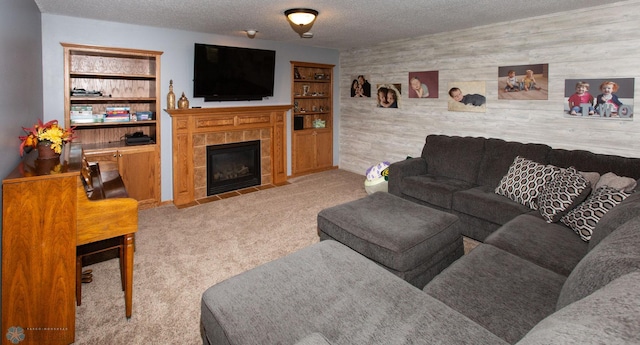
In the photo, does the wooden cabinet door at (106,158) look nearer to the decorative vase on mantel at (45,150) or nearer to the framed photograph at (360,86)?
the decorative vase on mantel at (45,150)

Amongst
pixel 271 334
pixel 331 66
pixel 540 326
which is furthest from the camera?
pixel 331 66

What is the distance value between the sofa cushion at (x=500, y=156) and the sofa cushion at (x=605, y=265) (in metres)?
2.44

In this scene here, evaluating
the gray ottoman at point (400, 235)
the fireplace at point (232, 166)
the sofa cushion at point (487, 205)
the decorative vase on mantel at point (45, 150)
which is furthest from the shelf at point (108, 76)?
the sofa cushion at point (487, 205)

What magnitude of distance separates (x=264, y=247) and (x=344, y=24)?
115 inches

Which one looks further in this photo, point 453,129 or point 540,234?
point 453,129

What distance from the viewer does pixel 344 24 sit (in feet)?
14.6

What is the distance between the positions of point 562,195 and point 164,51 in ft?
15.8

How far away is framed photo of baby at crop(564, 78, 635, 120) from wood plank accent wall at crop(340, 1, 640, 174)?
0.04 meters

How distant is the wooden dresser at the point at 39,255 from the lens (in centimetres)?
189

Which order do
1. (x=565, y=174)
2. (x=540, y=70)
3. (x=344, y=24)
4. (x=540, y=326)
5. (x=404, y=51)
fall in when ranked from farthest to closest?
(x=404, y=51), (x=344, y=24), (x=540, y=70), (x=565, y=174), (x=540, y=326)

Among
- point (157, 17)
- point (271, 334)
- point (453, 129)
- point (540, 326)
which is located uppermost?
point (157, 17)

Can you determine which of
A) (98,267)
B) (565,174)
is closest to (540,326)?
(565,174)

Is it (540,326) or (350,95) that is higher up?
(350,95)

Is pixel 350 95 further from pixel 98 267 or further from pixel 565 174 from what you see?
pixel 98 267
